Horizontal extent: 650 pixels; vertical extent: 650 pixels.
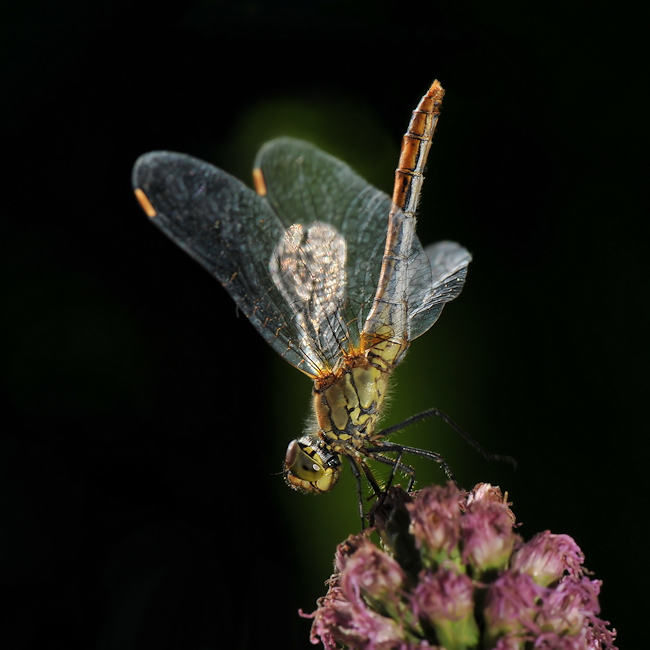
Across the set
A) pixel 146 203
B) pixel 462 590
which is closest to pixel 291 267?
pixel 146 203

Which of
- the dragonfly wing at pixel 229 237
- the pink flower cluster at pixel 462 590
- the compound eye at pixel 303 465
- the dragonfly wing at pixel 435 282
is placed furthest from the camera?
the dragonfly wing at pixel 435 282

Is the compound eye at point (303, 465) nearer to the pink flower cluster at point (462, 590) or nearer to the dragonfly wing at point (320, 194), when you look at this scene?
the pink flower cluster at point (462, 590)

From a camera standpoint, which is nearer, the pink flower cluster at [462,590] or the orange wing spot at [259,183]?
the pink flower cluster at [462,590]

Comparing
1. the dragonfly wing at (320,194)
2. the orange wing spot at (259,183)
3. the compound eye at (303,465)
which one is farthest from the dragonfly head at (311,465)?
the orange wing spot at (259,183)

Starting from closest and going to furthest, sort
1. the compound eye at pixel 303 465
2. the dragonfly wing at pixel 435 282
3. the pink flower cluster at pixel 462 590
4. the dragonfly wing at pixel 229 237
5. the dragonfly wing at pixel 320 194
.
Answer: the pink flower cluster at pixel 462 590 < the compound eye at pixel 303 465 < the dragonfly wing at pixel 229 237 < the dragonfly wing at pixel 435 282 < the dragonfly wing at pixel 320 194

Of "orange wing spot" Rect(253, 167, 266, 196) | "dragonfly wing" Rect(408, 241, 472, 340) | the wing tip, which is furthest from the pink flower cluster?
"orange wing spot" Rect(253, 167, 266, 196)

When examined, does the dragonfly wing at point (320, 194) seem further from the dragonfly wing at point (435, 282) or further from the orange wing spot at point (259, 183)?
the dragonfly wing at point (435, 282)

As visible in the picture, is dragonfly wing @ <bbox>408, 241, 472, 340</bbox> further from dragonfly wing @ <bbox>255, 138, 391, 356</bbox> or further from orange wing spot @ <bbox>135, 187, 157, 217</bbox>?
orange wing spot @ <bbox>135, 187, 157, 217</bbox>

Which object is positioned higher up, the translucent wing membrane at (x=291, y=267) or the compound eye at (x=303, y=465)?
the translucent wing membrane at (x=291, y=267)

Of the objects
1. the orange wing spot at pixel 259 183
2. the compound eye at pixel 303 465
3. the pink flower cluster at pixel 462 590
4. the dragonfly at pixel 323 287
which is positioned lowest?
the pink flower cluster at pixel 462 590

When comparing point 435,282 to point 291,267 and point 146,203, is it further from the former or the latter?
point 146,203
